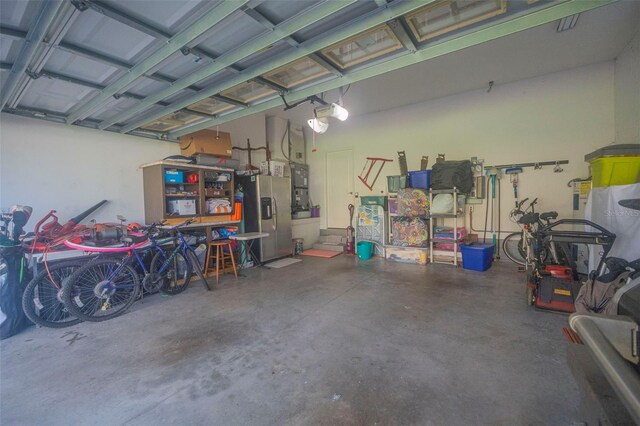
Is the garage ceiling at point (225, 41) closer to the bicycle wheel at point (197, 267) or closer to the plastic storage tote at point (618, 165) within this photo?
the plastic storage tote at point (618, 165)

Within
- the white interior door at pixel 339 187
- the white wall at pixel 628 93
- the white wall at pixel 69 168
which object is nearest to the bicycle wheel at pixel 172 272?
the white wall at pixel 69 168

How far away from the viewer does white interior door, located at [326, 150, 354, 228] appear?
22.5 ft

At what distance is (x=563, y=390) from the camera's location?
1.74m

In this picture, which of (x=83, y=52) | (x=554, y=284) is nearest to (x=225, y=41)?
(x=83, y=52)

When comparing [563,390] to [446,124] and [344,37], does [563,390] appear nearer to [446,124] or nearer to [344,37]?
[344,37]

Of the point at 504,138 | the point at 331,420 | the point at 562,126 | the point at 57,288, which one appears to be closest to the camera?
the point at 331,420

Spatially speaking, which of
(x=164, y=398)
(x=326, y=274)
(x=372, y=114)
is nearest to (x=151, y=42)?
(x=164, y=398)

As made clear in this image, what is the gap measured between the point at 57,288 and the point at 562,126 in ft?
25.5

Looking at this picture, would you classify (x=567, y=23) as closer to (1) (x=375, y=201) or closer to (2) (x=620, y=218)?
(2) (x=620, y=218)

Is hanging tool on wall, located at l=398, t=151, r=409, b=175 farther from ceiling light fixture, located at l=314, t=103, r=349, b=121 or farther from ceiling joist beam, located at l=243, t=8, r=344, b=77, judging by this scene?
ceiling joist beam, located at l=243, t=8, r=344, b=77

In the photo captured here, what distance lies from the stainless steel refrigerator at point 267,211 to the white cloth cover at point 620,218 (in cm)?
491

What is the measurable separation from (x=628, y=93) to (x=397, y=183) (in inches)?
136

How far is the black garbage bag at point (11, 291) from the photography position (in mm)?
2695

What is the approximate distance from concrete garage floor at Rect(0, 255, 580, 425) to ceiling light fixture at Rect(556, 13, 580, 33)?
3.34m
